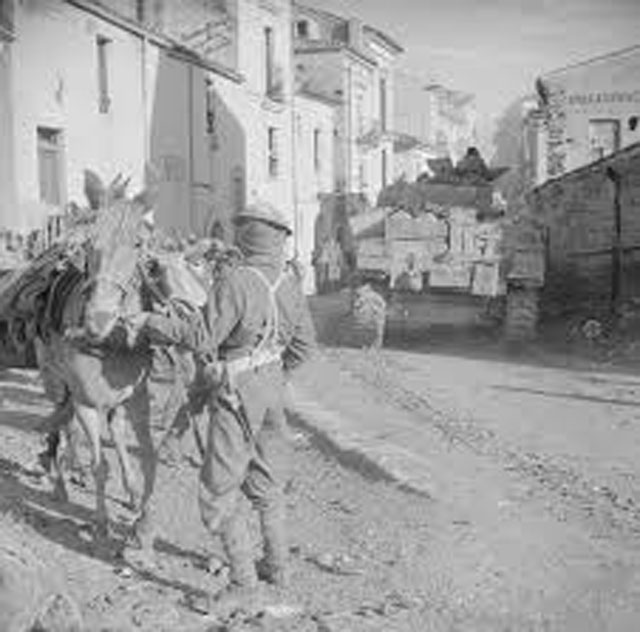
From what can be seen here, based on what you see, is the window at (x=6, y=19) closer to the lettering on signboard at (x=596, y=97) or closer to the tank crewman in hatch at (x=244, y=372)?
the tank crewman in hatch at (x=244, y=372)

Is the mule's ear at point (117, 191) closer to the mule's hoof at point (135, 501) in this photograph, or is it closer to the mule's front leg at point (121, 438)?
the mule's front leg at point (121, 438)

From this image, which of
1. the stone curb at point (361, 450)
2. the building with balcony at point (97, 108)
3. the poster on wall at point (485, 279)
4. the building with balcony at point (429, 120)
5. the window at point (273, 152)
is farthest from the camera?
the building with balcony at point (429, 120)

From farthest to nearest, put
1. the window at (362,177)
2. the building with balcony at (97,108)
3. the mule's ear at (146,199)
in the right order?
the window at (362,177) < the building with balcony at (97,108) < the mule's ear at (146,199)

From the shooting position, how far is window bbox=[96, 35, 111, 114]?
19016 millimetres

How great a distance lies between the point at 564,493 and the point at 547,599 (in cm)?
194

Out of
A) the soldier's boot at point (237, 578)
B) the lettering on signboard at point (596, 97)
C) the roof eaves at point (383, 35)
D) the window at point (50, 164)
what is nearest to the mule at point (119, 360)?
the soldier's boot at point (237, 578)

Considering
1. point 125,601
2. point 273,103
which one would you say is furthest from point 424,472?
point 273,103

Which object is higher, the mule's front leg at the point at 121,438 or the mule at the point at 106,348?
the mule at the point at 106,348

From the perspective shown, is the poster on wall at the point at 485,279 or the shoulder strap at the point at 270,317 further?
the poster on wall at the point at 485,279

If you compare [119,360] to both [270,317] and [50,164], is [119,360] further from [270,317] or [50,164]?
[50,164]

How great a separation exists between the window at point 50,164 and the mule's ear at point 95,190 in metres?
11.0

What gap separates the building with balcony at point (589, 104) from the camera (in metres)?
25.0

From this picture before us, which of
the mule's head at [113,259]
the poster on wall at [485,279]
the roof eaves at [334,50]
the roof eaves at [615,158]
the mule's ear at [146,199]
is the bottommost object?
the poster on wall at [485,279]

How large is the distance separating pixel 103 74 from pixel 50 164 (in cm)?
263
